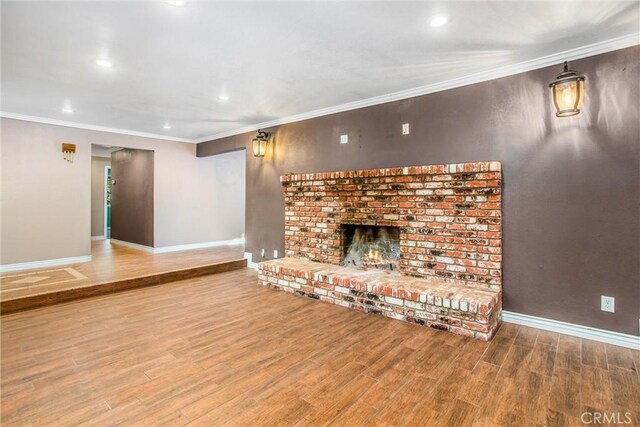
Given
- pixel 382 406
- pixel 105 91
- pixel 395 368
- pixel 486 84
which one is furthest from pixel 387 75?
pixel 105 91

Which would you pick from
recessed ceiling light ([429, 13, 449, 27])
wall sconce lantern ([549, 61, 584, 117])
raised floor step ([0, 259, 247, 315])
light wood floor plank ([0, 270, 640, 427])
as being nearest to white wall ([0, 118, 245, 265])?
raised floor step ([0, 259, 247, 315])

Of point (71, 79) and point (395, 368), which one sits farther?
point (71, 79)

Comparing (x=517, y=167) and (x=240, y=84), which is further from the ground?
(x=240, y=84)

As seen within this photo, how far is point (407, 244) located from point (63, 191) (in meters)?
5.52

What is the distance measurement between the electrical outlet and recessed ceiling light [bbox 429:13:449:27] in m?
2.63

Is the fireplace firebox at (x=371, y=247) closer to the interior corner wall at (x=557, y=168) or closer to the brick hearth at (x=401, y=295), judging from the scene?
the brick hearth at (x=401, y=295)

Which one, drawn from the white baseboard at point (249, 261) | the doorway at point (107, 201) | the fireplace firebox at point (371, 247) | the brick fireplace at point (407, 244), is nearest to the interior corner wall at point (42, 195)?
the white baseboard at point (249, 261)

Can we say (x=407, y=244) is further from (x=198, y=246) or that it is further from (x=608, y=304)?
(x=198, y=246)

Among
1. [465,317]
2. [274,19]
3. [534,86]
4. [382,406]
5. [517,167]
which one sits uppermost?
[274,19]

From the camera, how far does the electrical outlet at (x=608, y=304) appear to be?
263cm

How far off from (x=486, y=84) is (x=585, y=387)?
274 centimetres

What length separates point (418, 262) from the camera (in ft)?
11.7

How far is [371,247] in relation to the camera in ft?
13.7

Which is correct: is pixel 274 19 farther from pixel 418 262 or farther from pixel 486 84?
pixel 418 262
